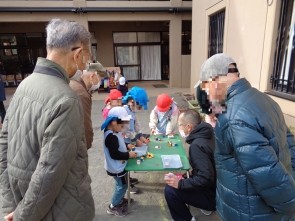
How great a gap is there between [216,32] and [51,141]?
6.05 metres

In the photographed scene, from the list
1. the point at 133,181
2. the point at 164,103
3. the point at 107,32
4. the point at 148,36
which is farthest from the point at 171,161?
the point at 148,36

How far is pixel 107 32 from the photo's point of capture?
11898 millimetres

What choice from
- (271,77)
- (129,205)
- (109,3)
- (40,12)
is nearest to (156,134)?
(129,205)

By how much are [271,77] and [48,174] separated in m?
3.46

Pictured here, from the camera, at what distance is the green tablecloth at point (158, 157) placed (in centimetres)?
227

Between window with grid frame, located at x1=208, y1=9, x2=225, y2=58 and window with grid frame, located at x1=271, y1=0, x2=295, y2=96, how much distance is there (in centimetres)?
259

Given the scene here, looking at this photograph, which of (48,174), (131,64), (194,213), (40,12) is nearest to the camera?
(48,174)

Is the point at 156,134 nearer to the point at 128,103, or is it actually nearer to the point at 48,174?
the point at 128,103

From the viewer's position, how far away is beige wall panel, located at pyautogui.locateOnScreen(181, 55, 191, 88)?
10.4 meters

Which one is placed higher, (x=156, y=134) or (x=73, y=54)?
(x=73, y=54)

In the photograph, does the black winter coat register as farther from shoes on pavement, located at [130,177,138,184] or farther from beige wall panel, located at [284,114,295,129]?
beige wall panel, located at [284,114,295,129]

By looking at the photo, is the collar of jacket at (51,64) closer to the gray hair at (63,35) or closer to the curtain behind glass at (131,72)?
the gray hair at (63,35)

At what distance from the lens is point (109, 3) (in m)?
9.36

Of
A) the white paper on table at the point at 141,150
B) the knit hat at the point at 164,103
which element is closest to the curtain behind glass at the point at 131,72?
the knit hat at the point at 164,103
